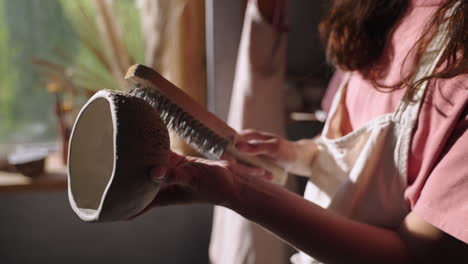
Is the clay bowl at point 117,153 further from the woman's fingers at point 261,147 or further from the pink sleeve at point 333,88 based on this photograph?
the pink sleeve at point 333,88

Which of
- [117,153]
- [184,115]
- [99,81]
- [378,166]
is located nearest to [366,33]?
[378,166]

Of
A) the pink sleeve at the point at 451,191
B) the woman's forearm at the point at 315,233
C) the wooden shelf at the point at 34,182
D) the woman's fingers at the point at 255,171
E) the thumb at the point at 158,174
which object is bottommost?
the wooden shelf at the point at 34,182

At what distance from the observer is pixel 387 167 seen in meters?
0.51

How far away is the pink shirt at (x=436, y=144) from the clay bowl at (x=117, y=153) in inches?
11.7

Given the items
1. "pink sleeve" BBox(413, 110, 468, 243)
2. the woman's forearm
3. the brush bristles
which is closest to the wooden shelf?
the brush bristles

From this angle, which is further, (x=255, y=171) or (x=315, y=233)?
(x=255, y=171)

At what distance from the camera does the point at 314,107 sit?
1111 mm

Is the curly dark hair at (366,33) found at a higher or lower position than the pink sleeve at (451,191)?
higher

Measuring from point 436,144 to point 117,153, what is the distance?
0.35 metres

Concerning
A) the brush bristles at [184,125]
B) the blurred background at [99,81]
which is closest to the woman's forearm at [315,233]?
the brush bristles at [184,125]

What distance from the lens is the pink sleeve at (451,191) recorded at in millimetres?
395

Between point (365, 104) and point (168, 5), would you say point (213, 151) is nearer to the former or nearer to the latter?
point (365, 104)

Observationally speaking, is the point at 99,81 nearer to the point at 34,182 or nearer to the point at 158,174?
the point at 34,182

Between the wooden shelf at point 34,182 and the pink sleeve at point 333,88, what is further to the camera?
the wooden shelf at point 34,182
